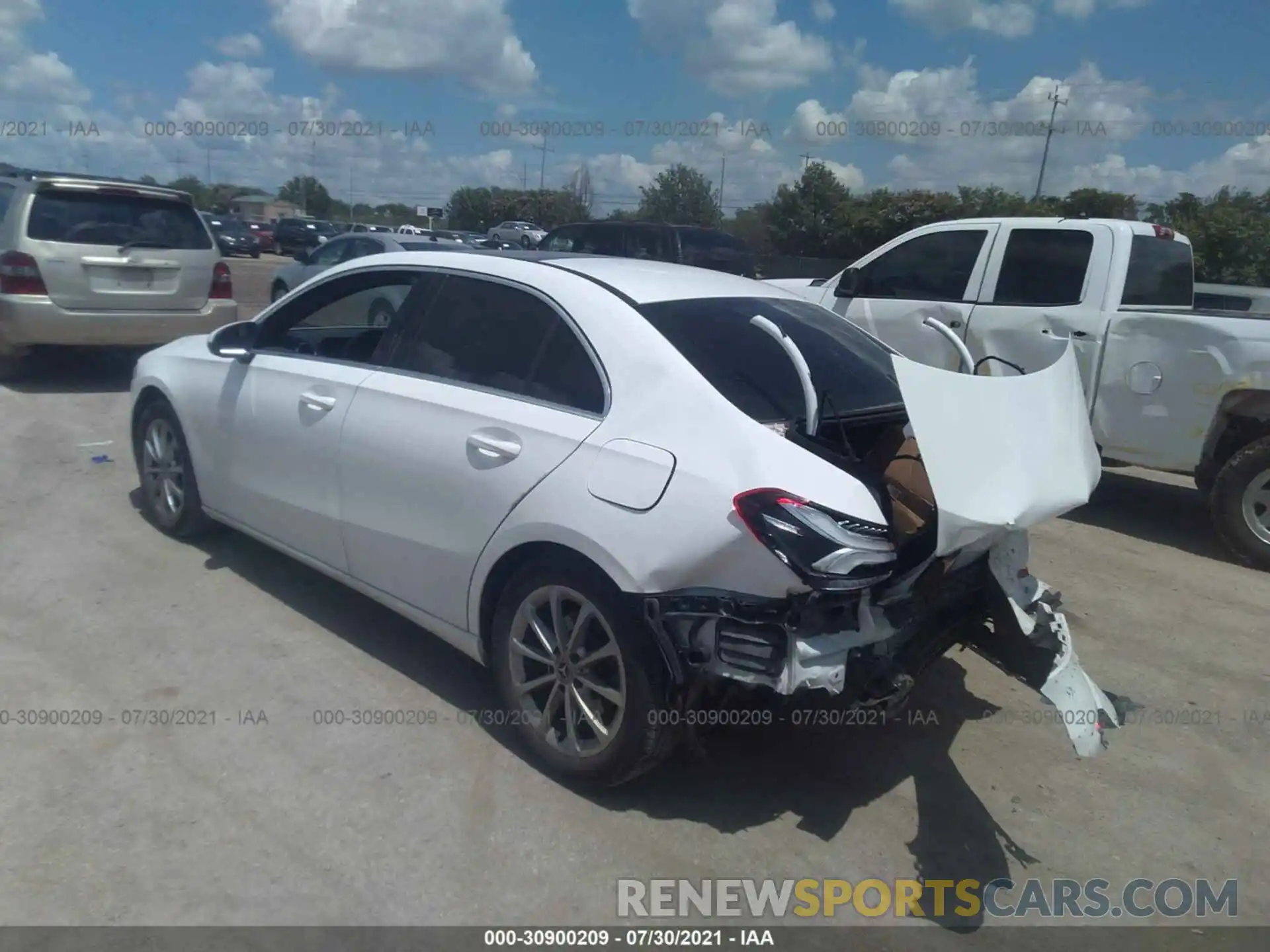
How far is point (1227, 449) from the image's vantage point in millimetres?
6625

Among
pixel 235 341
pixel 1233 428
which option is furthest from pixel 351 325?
pixel 1233 428

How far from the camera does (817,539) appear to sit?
2.85 m

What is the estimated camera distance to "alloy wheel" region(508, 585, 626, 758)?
329cm

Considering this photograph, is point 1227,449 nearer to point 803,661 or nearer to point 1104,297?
point 1104,297

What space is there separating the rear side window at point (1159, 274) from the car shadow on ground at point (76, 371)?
28.0 feet

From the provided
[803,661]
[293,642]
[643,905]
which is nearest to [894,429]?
[803,661]

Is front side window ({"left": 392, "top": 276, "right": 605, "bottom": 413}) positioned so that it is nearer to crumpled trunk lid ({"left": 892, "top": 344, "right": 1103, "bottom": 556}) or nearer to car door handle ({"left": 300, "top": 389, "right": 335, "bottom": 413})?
car door handle ({"left": 300, "top": 389, "right": 335, "bottom": 413})

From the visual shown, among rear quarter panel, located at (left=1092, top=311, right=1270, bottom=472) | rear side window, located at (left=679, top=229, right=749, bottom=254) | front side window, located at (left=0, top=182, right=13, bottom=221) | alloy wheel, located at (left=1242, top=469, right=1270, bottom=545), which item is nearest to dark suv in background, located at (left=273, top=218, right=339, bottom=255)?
rear side window, located at (left=679, top=229, right=749, bottom=254)

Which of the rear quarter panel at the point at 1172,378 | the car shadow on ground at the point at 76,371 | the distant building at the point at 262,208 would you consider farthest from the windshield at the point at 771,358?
the distant building at the point at 262,208

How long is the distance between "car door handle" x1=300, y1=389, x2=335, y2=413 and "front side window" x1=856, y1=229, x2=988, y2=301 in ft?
16.9

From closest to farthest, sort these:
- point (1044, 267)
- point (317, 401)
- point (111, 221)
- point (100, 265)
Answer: point (317, 401) < point (1044, 267) < point (100, 265) < point (111, 221)

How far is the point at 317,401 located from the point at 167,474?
1.74 metres

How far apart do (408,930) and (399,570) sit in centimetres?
151

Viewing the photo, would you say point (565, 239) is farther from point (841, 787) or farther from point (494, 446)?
point (841, 787)
